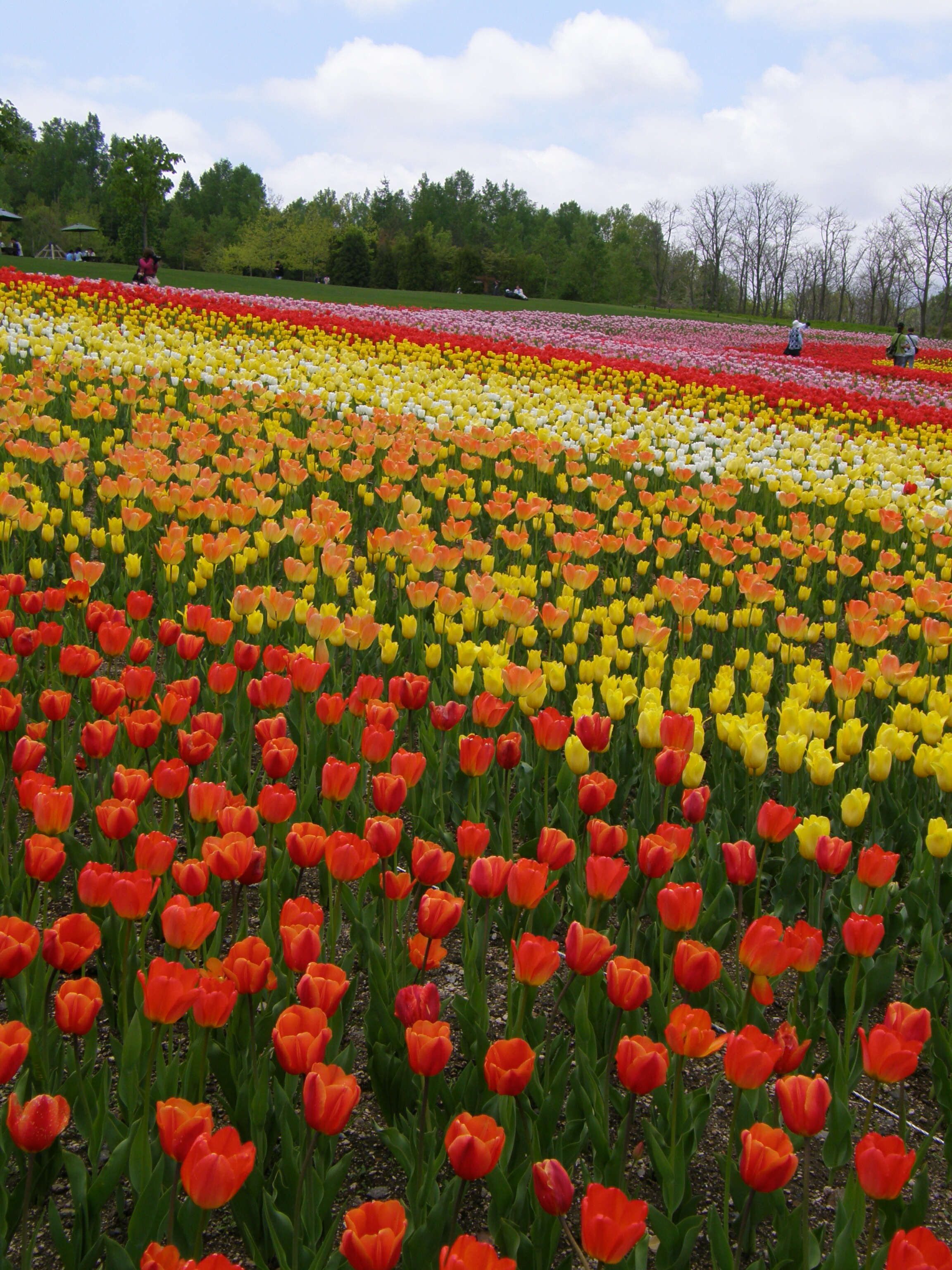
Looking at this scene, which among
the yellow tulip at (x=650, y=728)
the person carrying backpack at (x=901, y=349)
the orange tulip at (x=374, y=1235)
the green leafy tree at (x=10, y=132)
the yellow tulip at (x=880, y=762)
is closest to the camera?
the orange tulip at (x=374, y=1235)

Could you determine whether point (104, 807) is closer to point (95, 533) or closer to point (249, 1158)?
point (249, 1158)

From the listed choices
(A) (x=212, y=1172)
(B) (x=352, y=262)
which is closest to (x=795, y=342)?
(A) (x=212, y=1172)

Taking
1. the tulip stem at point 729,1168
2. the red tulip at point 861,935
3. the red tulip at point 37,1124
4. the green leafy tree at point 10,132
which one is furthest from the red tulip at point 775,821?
the green leafy tree at point 10,132

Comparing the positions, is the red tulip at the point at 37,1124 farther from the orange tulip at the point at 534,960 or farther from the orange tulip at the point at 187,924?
the orange tulip at the point at 534,960

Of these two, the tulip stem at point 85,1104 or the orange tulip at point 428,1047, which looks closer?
the orange tulip at point 428,1047

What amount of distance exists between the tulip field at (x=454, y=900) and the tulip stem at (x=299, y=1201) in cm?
1

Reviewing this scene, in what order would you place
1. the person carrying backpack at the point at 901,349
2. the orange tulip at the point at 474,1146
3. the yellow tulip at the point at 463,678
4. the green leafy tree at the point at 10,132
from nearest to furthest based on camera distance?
the orange tulip at the point at 474,1146 → the yellow tulip at the point at 463,678 → the person carrying backpack at the point at 901,349 → the green leafy tree at the point at 10,132

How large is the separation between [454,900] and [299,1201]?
0.55m

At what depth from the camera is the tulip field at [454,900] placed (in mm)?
→ 1574

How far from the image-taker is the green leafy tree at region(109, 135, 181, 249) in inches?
2055

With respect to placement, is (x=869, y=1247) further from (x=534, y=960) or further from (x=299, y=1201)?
(x=299, y=1201)

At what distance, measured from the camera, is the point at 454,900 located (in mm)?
1810

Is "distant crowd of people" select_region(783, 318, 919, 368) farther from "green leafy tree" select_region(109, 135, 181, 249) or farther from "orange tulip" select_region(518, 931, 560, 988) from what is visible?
"green leafy tree" select_region(109, 135, 181, 249)

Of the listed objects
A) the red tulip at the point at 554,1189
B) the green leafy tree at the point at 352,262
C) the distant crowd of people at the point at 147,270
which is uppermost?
the green leafy tree at the point at 352,262
